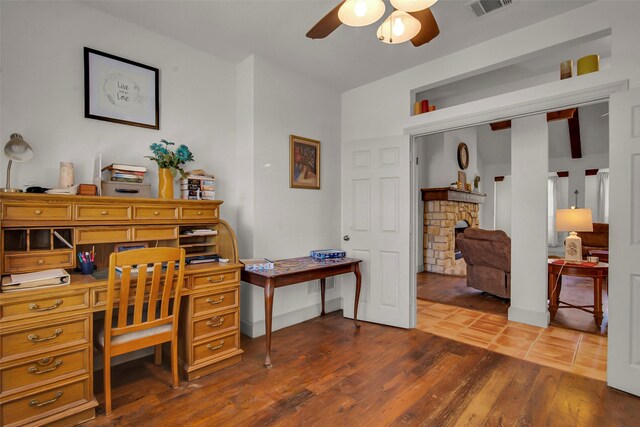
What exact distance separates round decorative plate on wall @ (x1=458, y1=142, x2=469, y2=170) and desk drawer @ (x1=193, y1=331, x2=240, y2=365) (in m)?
6.57

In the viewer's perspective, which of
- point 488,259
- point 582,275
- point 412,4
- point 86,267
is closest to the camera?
point 412,4

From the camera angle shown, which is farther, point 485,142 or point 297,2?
point 485,142

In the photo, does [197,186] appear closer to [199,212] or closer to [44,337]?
[199,212]

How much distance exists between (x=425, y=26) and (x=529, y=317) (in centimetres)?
335

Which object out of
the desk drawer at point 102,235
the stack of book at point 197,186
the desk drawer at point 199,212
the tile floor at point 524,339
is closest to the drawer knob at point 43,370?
the desk drawer at point 102,235

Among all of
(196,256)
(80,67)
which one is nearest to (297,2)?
(80,67)

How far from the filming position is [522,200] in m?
3.77

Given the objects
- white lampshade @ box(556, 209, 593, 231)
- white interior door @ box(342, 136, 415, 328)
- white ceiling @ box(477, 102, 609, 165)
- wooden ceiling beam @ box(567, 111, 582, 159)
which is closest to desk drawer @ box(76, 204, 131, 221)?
white interior door @ box(342, 136, 415, 328)

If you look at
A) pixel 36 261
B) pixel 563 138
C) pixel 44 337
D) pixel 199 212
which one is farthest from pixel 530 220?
pixel 563 138

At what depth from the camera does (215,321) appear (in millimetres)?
2596

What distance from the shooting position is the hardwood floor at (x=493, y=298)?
12.1 ft

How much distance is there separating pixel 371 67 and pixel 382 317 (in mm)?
2778

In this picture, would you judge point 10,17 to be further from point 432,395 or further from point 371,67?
point 432,395

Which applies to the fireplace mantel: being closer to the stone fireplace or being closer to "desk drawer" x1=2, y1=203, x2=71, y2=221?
the stone fireplace
